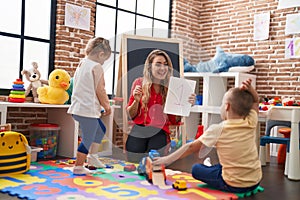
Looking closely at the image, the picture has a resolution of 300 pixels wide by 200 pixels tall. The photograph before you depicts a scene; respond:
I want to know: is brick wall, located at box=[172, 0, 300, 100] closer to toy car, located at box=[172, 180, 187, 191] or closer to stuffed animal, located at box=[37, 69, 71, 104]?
stuffed animal, located at box=[37, 69, 71, 104]

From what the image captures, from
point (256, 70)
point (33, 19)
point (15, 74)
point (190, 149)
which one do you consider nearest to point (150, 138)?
point (190, 149)

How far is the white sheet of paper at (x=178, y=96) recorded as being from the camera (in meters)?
2.07

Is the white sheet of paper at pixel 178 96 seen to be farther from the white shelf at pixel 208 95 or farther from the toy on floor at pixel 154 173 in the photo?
the toy on floor at pixel 154 173

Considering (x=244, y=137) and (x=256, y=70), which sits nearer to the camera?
(x=244, y=137)

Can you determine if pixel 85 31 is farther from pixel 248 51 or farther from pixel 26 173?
pixel 248 51

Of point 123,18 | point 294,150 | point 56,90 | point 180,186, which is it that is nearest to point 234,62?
point 123,18

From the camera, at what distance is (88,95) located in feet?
6.83

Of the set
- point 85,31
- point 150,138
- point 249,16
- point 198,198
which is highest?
point 249,16

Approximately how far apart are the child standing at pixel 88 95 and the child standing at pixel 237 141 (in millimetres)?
628

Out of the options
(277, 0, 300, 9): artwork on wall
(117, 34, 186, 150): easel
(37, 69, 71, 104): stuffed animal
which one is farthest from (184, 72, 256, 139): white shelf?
(37, 69, 71, 104): stuffed animal

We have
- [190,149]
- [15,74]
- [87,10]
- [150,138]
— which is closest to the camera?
[190,149]

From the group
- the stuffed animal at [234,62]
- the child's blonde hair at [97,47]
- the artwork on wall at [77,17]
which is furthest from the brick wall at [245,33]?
the child's blonde hair at [97,47]

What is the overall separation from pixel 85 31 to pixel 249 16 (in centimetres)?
187

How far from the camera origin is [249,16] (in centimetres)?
402
